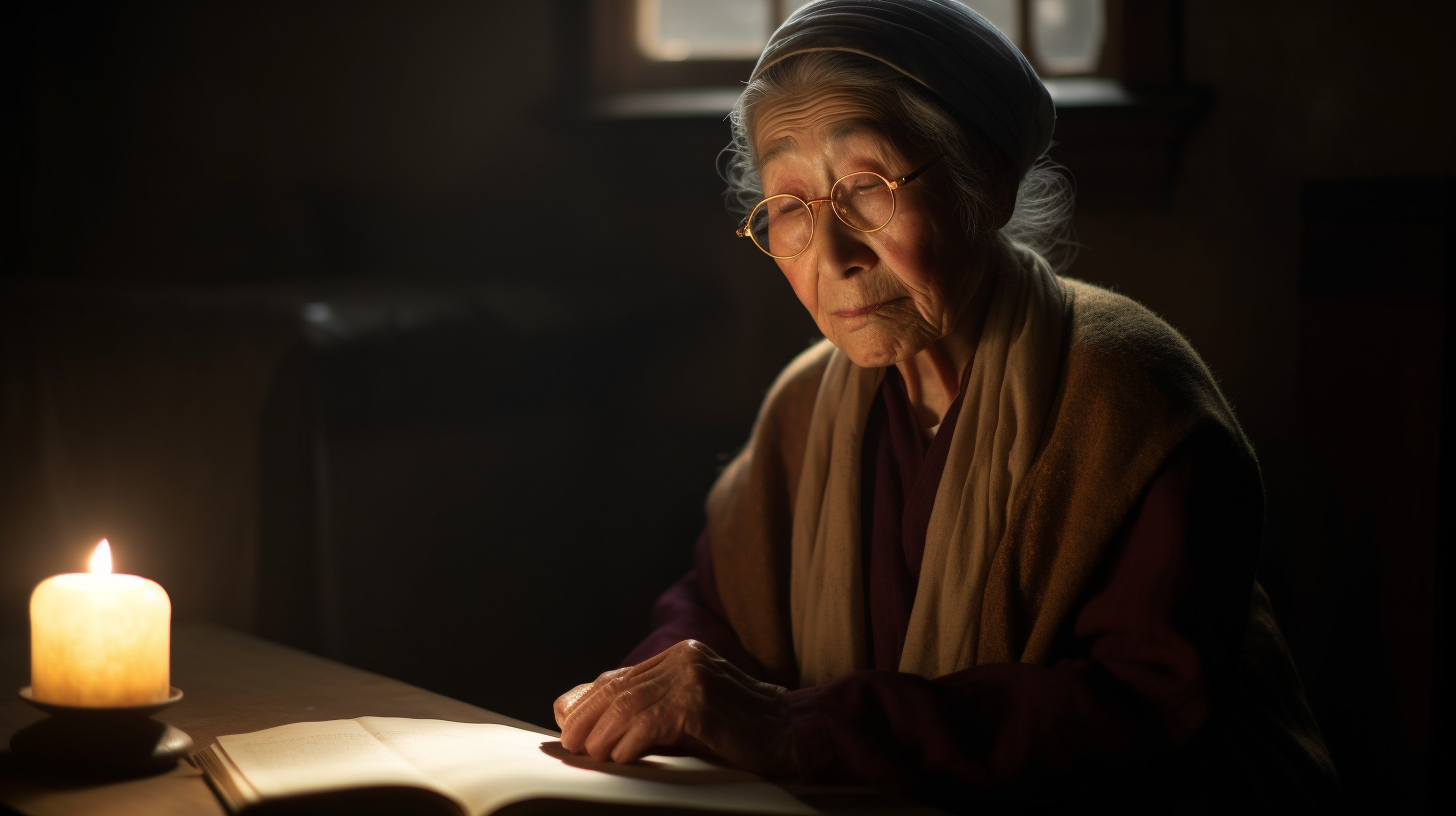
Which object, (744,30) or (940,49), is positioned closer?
(940,49)

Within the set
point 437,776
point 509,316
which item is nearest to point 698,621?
point 437,776

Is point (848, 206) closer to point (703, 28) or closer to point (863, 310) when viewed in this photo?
point (863, 310)

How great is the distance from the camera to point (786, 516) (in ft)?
5.24

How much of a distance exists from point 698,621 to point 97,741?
0.73 m

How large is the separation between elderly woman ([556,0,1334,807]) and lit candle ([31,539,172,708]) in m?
0.35

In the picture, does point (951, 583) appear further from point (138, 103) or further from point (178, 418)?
point (138, 103)

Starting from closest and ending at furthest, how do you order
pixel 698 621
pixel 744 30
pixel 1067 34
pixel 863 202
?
1. pixel 863 202
2. pixel 698 621
3. pixel 1067 34
4. pixel 744 30

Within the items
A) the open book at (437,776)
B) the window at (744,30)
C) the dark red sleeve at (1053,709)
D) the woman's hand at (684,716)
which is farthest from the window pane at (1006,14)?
the open book at (437,776)

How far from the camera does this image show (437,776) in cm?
93

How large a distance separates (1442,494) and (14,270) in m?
2.77

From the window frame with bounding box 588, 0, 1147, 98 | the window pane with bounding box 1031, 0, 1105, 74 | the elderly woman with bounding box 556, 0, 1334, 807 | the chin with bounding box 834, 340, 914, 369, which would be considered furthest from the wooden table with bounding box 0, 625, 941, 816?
the window pane with bounding box 1031, 0, 1105, 74

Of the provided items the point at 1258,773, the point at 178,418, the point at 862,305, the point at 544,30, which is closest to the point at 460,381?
the point at 178,418

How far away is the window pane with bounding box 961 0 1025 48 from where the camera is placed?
2295 millimetres

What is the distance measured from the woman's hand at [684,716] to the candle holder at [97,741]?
339mm
